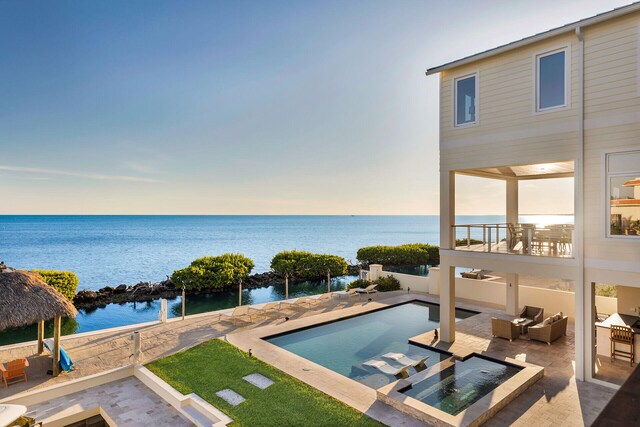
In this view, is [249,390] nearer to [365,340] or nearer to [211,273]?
[365,340]

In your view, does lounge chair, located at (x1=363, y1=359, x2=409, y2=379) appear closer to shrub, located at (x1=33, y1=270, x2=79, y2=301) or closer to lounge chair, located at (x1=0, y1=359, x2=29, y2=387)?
lounge chair, located at (x1=0, y1=359, x2=29, y2=387)

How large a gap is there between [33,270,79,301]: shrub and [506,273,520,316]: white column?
21.2m

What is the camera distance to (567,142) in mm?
9430

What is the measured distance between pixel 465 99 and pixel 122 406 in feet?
40.8

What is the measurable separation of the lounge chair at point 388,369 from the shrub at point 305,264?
17.4 meters

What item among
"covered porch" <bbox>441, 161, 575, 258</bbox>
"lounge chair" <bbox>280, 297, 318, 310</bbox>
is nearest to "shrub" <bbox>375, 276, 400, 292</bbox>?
"lounge chair" <bbox>280, 297, 318, 310</bbox>

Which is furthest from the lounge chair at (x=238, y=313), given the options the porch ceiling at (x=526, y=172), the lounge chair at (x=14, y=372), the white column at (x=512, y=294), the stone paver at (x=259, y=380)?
the white column at (x=512, y=294)

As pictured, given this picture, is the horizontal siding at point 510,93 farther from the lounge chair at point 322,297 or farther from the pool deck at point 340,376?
the lounge chair at point 322,297

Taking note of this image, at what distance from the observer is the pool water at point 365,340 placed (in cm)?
1039

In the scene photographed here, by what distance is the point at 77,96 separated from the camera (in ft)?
96.9

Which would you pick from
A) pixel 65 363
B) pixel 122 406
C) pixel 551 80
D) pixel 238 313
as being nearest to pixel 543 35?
pixel 551 80

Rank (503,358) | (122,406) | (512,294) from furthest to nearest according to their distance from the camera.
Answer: (512,294) < (503,358) < (122,406)

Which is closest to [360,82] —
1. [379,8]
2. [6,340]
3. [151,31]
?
[379,8]

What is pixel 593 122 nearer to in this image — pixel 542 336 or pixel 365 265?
pixel 542 336
